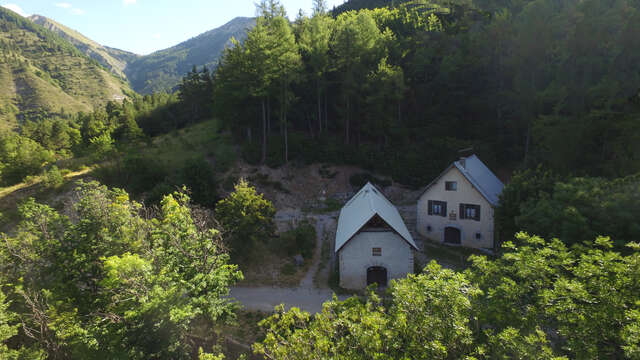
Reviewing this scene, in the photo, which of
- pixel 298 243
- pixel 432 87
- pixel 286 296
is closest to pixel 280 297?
pixel 286 296

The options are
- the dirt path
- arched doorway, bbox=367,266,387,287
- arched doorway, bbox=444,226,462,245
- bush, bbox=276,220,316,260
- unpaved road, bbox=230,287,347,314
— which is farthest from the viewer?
arched doorway, bbox=444,226,462,245

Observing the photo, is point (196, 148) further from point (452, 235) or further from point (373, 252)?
point (452, 235)

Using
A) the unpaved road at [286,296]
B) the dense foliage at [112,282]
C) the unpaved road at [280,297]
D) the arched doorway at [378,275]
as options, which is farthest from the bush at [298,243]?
the dense foliage at [112,282]

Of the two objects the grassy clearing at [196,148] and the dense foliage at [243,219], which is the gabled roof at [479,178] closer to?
the dense foliage at [243,219]

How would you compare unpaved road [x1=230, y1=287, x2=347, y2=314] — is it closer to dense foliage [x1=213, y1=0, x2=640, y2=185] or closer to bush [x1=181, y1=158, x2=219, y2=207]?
bush [x1=181, y1=158, x2=219, y2=207]

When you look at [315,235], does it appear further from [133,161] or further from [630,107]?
[630,107]

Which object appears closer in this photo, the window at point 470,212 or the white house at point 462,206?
the white house at point 462,206

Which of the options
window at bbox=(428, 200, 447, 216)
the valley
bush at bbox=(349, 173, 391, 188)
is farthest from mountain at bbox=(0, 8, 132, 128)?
window at bbox=(428, 200, 447, 216)
